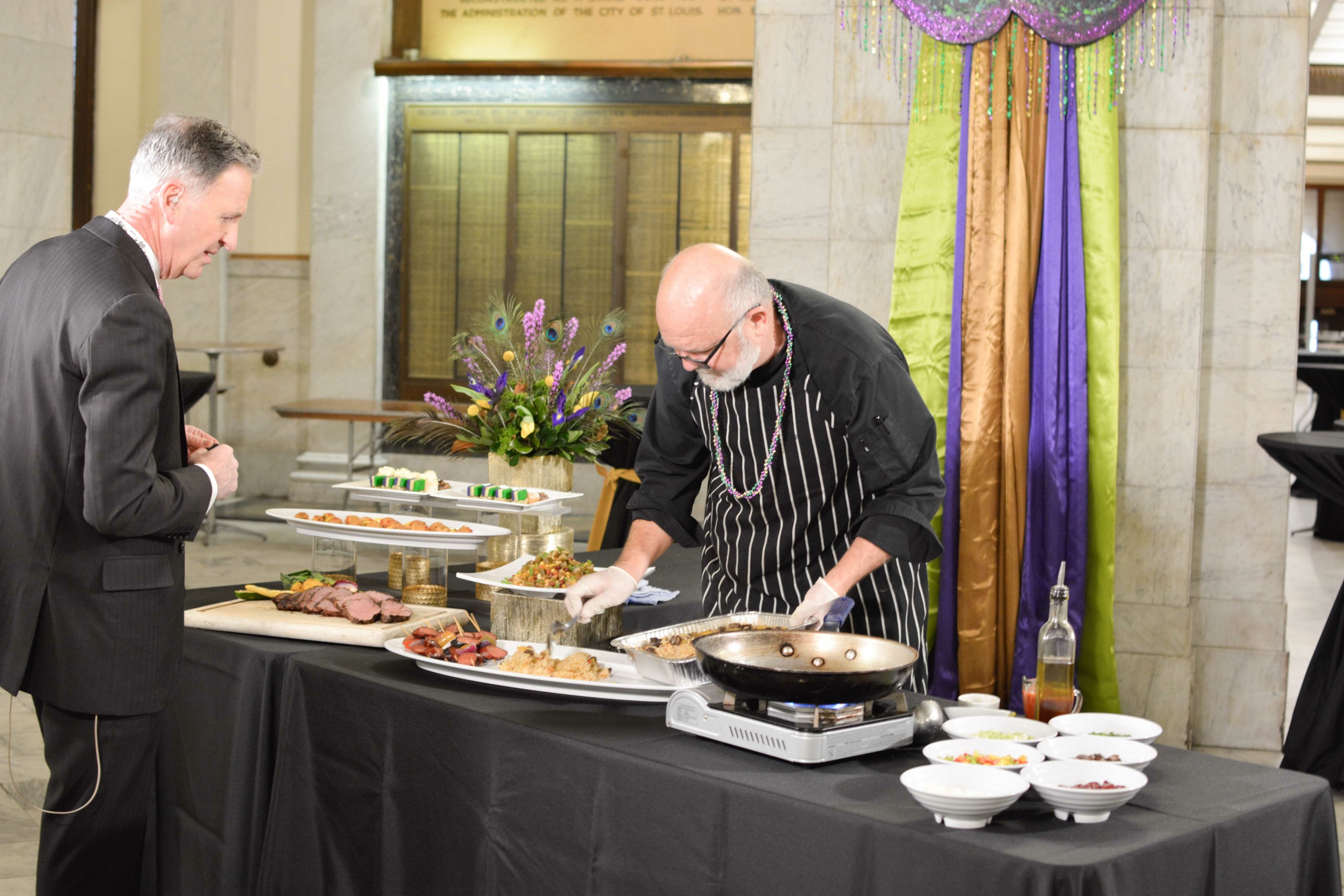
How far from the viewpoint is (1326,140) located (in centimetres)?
1523

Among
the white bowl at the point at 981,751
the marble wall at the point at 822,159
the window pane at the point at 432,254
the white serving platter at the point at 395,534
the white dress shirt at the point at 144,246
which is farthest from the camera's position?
the window pane at the point at 432,254

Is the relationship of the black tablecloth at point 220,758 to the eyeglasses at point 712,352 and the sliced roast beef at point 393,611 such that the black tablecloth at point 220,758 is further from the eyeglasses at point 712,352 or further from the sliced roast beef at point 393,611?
the eyeglasses at point 712,352

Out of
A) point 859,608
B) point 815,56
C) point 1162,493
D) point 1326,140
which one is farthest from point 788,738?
point 1326,140

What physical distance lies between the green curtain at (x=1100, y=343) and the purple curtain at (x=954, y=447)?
358mm

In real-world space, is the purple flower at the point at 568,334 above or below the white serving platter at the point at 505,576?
above

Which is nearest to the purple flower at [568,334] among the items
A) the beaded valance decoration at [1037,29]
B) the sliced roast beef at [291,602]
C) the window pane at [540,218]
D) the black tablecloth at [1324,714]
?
the sliced roast beef at [291,602]

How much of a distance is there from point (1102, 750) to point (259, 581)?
5235mm

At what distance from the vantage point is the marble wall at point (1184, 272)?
430 cm

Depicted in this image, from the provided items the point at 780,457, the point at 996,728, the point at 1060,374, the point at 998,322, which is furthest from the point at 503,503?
the point at 1060,374

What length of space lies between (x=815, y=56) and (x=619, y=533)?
177 cm

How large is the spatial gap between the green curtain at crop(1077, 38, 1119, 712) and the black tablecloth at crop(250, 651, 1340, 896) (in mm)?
2294

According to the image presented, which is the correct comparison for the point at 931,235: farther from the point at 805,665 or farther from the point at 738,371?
the point at 805,665

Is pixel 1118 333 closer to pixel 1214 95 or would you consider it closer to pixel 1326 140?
pixel 1214 95

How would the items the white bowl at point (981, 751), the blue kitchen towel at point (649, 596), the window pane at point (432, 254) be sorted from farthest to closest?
1. the window pane at point (432, 254)
2. the blue kitchen towel at point (649, 596)
3. the white bowl at point (981, 751)
